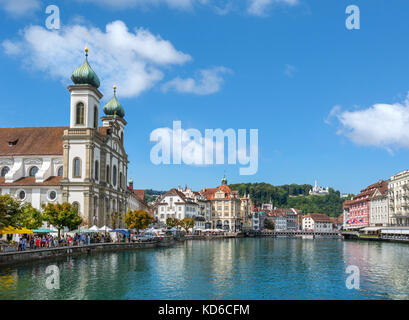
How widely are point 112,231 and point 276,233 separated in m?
111

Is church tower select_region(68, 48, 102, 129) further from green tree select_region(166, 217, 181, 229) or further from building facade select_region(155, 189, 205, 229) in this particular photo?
building facade select_region(155, 189, 205, 229)

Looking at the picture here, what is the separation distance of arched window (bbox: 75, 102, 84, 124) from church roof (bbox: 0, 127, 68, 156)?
17.0 ft

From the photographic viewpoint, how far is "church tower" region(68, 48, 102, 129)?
69375 millimetres

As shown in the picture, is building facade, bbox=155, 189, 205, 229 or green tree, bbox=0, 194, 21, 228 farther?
building facade, bbox=155, 189, 205, 229

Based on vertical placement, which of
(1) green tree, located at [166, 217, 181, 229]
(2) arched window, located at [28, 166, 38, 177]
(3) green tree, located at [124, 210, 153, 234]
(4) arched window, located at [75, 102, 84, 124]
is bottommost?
(1) green tree, located at [166, 217, 181, 229]

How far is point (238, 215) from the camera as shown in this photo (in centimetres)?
16438

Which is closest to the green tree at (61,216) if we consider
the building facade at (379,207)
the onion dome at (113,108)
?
the onion dome at (113,108)

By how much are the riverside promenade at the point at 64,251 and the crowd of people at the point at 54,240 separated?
1.41 metres

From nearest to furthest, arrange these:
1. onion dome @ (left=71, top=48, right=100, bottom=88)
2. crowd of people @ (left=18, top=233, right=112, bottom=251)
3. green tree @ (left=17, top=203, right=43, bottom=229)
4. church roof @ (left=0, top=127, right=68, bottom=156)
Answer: crowd of people @ (left=18, top=233, right=112, bottom=251), green tree @ (left=17, top=203, right=43, bottom=229), onion dome @ (left=71, top=48, right=100, bottom=88), church roof @ (left=0, top=127, right=68, bottom=156)

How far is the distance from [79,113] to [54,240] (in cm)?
2299

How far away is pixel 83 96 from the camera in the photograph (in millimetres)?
70000

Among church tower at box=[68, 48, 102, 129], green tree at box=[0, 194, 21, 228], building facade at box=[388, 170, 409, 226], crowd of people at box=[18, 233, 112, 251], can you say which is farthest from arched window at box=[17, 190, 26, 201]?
building facade at box=[388, 170, 409, 226]
